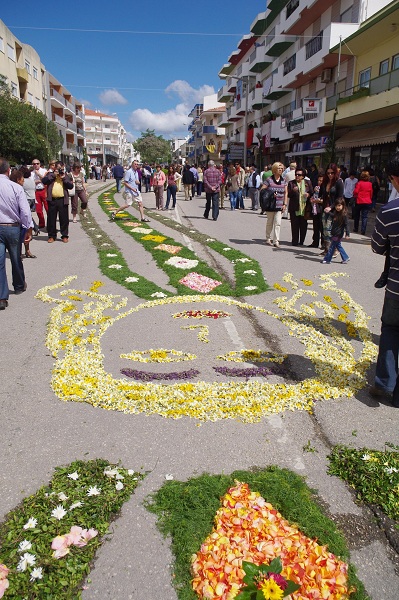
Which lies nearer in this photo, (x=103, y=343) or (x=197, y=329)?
(x=103, y=343)

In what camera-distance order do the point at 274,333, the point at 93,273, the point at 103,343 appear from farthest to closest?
the point at 93,273, the point at 274,333, the point at 103,343

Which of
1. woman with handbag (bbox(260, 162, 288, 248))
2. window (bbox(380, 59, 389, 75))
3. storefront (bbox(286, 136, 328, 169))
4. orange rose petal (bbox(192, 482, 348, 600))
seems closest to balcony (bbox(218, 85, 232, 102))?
storefront (bbox(286, 136, 328, 169))

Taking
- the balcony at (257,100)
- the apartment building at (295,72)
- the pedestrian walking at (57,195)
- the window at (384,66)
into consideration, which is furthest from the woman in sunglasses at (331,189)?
the balcony at (257,100)

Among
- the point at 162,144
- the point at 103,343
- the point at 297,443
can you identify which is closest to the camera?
the point at 297,443

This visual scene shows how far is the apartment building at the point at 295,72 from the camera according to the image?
30594 millimetres

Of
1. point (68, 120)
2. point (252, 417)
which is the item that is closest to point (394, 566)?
point (252, 417)

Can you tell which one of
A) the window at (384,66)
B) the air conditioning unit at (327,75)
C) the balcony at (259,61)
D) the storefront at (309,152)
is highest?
the balcony at (259,61)

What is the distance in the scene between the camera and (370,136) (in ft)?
82.2

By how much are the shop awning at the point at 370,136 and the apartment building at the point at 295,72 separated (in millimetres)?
2471

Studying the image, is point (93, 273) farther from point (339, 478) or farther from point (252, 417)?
point (339, 478)

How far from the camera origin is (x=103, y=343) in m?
5.75

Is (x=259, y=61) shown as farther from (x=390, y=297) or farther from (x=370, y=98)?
(x=390, y=297)

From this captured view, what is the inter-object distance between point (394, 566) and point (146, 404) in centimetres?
231

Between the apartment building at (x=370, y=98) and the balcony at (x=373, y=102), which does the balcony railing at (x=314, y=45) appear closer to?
the apartment building at (x=370, y=98)
